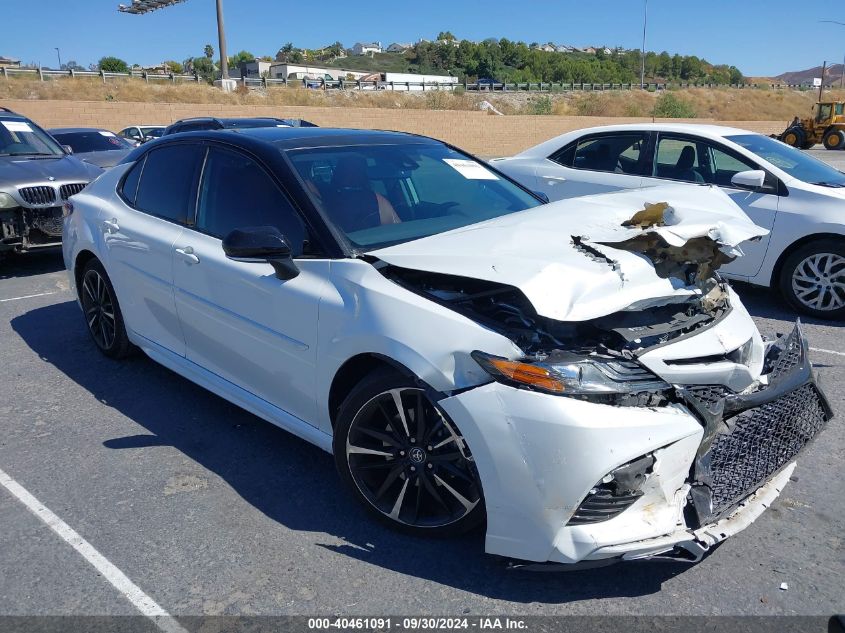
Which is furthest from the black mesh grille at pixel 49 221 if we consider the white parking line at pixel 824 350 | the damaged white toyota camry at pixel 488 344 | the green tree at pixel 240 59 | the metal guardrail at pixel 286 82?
the green tree at pixel 240 59

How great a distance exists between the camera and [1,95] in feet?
114

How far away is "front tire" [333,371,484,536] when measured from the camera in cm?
280

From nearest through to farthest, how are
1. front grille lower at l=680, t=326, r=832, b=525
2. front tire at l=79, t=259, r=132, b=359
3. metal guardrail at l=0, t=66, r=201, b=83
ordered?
front grille lower at l=680, t=326, r=832, b=525 → front tire at l=79, t=259, r=132, b=359 → metal guardrail at l=0, t=66, r=201, b=83

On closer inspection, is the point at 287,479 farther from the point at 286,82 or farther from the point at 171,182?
the point at 286,82

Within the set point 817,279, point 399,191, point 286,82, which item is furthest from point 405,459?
point 286,82

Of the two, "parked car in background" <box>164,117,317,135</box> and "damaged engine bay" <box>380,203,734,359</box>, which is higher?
"parked car in background" <box>164,117,317,135</box>

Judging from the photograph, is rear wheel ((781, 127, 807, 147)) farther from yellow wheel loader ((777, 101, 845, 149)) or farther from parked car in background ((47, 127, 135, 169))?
parked car in background ((47, 127, 135, 169))

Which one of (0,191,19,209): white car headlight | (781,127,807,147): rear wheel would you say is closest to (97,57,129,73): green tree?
(781,127,807,147): rear wheel

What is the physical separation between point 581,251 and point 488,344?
2.15 feet

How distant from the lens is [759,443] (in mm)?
2871

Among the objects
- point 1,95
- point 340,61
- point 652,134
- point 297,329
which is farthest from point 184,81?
point 340,61

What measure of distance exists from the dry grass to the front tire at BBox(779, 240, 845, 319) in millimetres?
36655

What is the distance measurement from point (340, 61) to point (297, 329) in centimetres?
15960

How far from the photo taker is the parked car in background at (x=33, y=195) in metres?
7.91
